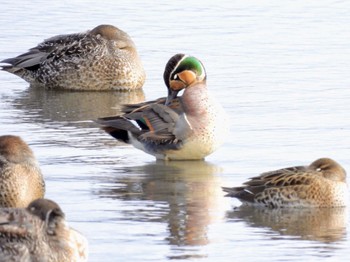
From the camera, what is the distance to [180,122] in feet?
44.0

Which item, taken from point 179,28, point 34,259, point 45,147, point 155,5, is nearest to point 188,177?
point 45,147

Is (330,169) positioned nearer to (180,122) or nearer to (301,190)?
(301,190)

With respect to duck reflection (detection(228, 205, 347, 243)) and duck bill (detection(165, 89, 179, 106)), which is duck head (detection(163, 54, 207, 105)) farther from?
duck reflection (detection(228, 205, 347, 243))

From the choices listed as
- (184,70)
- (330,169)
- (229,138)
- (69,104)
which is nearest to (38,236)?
(330,169)

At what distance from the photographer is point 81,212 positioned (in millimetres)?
11109

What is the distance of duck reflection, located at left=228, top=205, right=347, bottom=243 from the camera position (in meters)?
10.5

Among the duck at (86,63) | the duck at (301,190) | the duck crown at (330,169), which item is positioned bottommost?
the duck at (301,190)

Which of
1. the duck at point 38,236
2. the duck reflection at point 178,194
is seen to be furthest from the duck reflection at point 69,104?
the duck at point 38,236

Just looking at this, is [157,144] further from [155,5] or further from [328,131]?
[155,5]

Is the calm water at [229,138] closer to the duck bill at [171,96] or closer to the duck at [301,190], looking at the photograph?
the duck at [301,190]

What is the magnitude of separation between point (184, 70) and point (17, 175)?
3.43 meters

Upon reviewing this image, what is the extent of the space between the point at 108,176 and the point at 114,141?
5.88 feet

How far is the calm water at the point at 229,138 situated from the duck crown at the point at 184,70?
781 millimetres

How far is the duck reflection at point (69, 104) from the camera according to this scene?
51.3ft
